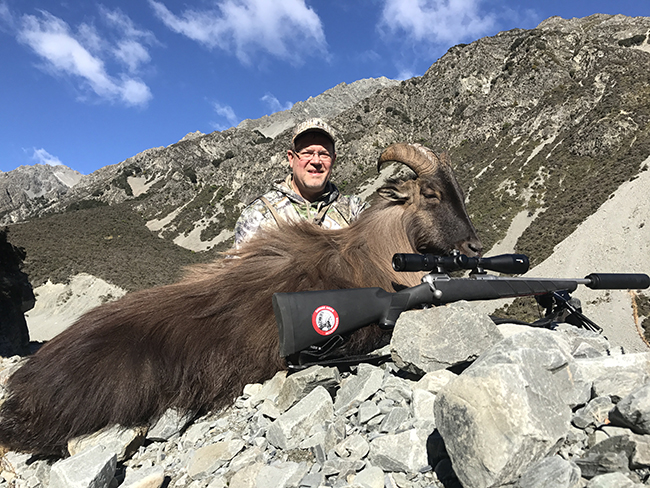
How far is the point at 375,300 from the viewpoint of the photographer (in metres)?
2.71

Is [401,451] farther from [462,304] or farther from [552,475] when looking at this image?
[462,304]

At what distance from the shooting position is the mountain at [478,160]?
3198 centimetres

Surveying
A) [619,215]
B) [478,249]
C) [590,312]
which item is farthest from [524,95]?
[478,249]

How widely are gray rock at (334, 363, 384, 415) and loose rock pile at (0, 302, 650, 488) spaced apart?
0.01 meters

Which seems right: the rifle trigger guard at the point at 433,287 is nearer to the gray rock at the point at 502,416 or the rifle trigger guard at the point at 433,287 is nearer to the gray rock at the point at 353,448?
the gray rock at the point at 502,416

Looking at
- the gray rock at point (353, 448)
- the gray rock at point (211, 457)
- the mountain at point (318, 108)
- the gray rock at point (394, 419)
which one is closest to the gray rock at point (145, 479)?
the gray rock at point (211, 457)

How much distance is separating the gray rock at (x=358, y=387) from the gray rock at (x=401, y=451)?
1.42 feet

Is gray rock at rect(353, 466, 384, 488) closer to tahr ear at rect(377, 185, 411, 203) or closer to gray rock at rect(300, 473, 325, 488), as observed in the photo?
gray rock at rect(300, 473, 325, 488)

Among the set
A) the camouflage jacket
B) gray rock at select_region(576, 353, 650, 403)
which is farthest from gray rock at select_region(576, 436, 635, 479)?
the camouflage jacket

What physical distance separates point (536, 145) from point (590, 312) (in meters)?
35.9

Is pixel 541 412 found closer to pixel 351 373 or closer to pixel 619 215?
pixel 351 373

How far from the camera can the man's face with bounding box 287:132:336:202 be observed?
5.37 meters

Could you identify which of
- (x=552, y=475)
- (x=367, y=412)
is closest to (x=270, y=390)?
(x=367, y=412)

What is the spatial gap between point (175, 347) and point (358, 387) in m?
1.49
